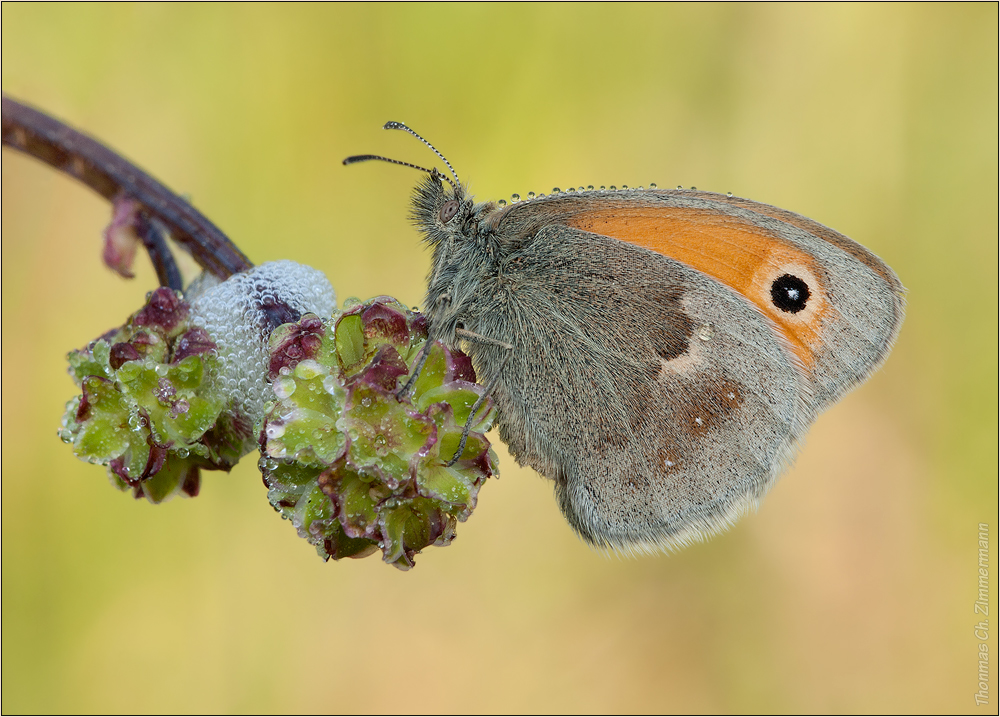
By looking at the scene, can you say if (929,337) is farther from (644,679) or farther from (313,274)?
(313,274)

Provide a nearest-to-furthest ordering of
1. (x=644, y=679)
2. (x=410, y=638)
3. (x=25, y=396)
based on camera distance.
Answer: (x=25, y=396)
(x=410, y=638)
(x=644, y=679)

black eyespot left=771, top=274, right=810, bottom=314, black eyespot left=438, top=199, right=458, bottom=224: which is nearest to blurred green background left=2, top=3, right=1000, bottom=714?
black eyespot left=438, top=199, right=458, bottom=224

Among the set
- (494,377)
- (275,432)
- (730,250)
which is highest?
(730,250)

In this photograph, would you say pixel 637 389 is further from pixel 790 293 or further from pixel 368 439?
pixel 368 439

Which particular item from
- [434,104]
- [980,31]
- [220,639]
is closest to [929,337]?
[980,31]

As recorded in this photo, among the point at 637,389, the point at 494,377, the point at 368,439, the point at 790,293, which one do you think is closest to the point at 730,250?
the point at 790,293
